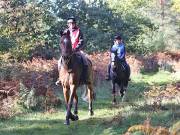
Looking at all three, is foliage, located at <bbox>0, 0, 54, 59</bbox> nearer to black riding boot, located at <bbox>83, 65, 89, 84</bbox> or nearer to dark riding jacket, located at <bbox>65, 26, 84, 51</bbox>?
black riding boot, located at <bbox>83, 65, 89, 84</bbox>

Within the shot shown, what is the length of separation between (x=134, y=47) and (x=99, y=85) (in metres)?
18.9

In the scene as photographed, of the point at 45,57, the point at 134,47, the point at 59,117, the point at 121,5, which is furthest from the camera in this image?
the point at 121,5

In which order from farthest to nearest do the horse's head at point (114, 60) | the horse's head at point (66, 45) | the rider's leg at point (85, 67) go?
the horse's head at point (114, 60), the rider's leg at point (85, 67), the horse's head at point (66, 45)

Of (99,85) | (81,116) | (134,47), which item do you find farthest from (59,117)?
(134,47)

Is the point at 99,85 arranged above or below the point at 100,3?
below

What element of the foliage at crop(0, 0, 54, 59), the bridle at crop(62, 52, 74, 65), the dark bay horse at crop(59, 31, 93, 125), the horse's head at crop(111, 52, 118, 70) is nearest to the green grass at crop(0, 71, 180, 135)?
the dark bay horse at crop(59, 31, 93, 125)

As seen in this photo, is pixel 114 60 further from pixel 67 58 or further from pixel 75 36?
pixel 67 58

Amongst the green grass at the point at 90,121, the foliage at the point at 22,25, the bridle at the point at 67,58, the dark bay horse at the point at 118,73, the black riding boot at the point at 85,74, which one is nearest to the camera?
the green grass at the point at 90,121

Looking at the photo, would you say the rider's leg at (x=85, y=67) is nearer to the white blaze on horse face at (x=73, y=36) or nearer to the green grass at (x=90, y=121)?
the white blaze on horse face at (x=73, y=36)

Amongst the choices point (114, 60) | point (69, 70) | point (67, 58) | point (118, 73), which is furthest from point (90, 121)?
point (118, 73)

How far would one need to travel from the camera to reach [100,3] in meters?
39.0

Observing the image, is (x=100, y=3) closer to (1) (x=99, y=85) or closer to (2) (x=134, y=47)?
(2) (x=134, y=47)

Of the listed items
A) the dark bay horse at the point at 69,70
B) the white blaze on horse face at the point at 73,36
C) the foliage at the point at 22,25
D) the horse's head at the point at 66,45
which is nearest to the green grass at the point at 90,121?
the dark bay horse at the point at 69,70

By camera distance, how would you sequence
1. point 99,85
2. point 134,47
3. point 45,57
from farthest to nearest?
1. point 134,47
2. point 45,57
3. point 99,85
